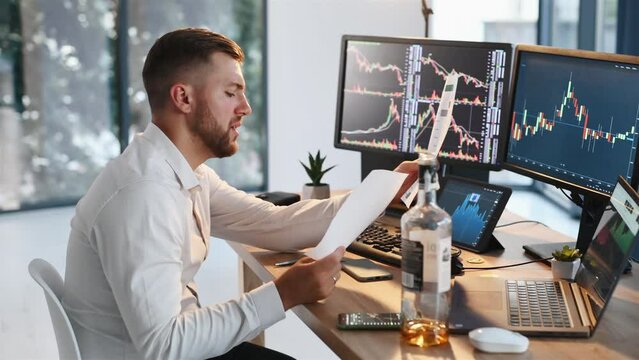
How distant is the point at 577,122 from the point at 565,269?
37 cm

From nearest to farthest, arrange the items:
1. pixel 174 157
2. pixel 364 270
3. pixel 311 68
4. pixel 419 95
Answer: pixel 174 157 < pixel 364 270 < pixel 419 95 < pixel 311 68

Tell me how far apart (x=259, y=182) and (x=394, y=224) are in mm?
4104

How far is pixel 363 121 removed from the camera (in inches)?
111

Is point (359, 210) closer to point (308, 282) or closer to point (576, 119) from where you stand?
point (308, 282)

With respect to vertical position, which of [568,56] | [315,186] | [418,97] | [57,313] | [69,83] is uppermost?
[568,56]

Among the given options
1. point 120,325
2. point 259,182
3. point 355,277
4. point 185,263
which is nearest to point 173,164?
point 185,263

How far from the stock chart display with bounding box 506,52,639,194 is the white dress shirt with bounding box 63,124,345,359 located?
820 millimetres

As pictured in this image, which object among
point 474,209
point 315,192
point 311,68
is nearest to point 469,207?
point 474,209

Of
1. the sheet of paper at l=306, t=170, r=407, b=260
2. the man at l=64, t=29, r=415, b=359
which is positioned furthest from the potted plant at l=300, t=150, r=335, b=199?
the sheet of paper at l=306, t=170, r=407, b=260

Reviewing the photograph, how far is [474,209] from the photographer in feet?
7.47

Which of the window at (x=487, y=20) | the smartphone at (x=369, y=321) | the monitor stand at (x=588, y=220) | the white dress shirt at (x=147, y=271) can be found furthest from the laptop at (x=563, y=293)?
the window at (x=487, y=20)

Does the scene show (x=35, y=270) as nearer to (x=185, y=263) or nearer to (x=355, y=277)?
(x=185, y=263)

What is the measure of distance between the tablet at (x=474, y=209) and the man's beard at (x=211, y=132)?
66 cm

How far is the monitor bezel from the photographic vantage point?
1969mm
